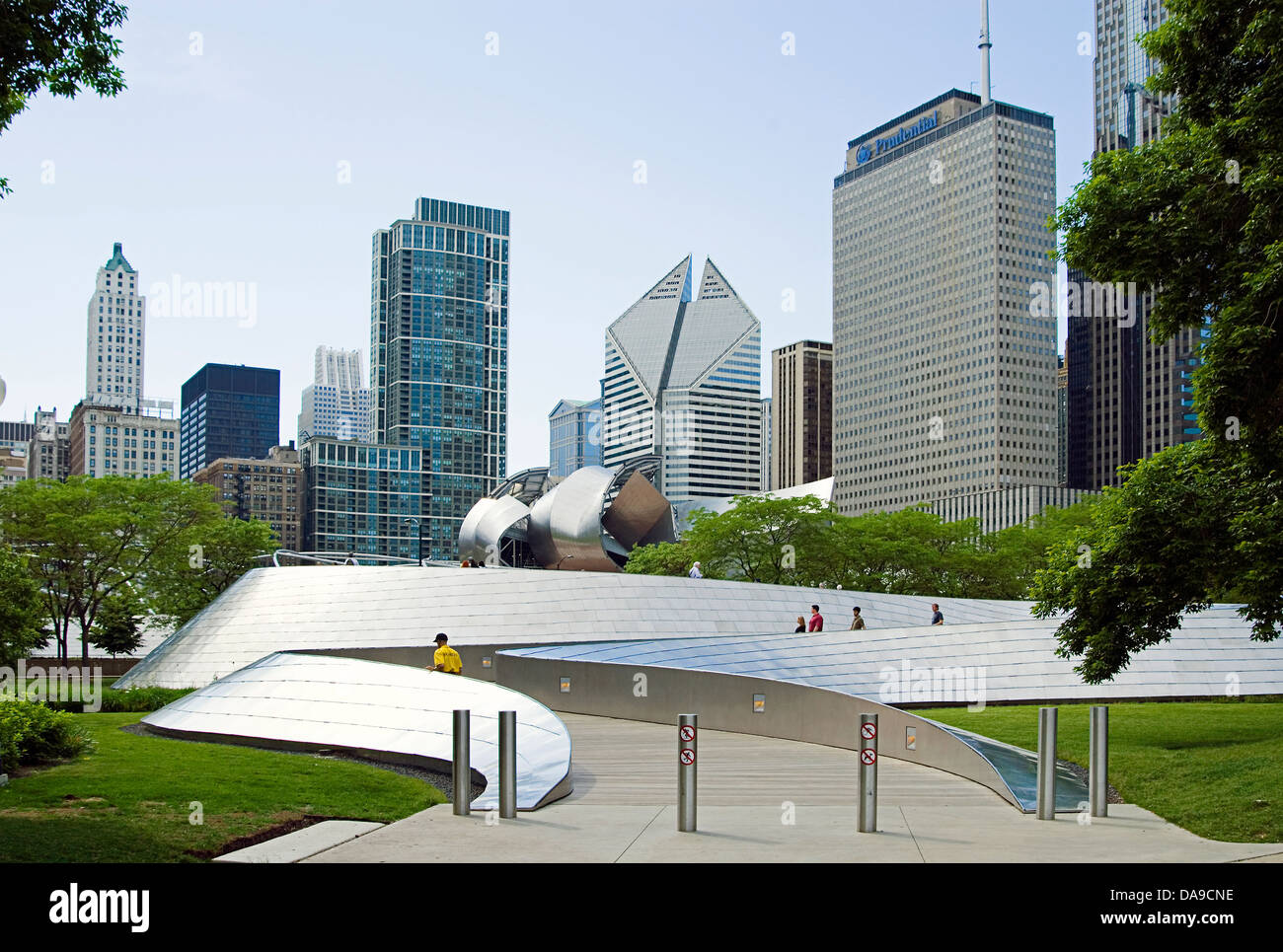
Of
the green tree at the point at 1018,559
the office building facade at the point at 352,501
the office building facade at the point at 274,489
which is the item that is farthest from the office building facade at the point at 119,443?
the green tree at the point at 1018,559

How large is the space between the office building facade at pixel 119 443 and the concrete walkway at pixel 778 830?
509 feet

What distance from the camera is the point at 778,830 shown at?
32.0 feet

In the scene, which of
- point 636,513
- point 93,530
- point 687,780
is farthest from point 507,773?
point 636,513

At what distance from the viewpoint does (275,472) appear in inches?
7141

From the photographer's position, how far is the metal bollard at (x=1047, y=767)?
1048 cm

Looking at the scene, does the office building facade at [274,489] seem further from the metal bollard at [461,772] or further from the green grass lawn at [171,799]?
the metal bollard at [461,772]

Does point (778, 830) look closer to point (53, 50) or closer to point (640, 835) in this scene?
point (640, 835)

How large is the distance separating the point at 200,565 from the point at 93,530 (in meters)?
5.33

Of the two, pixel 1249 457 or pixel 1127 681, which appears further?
pixel 1127 681

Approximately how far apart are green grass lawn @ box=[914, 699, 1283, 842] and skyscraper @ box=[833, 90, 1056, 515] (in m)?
141
